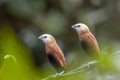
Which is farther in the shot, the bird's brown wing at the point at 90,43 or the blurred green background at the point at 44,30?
the bird's brown wing at the point at 90,43

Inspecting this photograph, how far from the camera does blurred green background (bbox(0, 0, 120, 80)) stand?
0.46 m

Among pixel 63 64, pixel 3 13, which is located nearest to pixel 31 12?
pixel 3 13

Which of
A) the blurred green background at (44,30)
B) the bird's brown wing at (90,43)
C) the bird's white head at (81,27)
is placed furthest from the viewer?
the bird's white head at (81,27)

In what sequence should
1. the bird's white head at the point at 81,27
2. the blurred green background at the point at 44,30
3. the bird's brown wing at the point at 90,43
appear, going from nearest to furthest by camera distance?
the blurred green background at the point at 44,30
the bird's brown wing at the point at 90,43
the bird's white head at the point at 81,27

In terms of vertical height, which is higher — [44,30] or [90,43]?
[44,30]

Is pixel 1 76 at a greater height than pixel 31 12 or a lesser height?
lesser

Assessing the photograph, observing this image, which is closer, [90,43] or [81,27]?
[90,43]

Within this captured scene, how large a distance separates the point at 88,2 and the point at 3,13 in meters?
0.65

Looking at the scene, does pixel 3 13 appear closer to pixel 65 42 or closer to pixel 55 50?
pixel 55 50

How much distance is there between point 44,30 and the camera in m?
1.99

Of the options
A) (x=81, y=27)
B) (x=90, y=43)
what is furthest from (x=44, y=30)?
(x=90, y=43)

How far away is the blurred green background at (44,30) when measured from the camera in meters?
0.46

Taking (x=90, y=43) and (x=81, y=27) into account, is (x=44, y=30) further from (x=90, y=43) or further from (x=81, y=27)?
(x=90, y=43)

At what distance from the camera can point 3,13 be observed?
5.03ft
